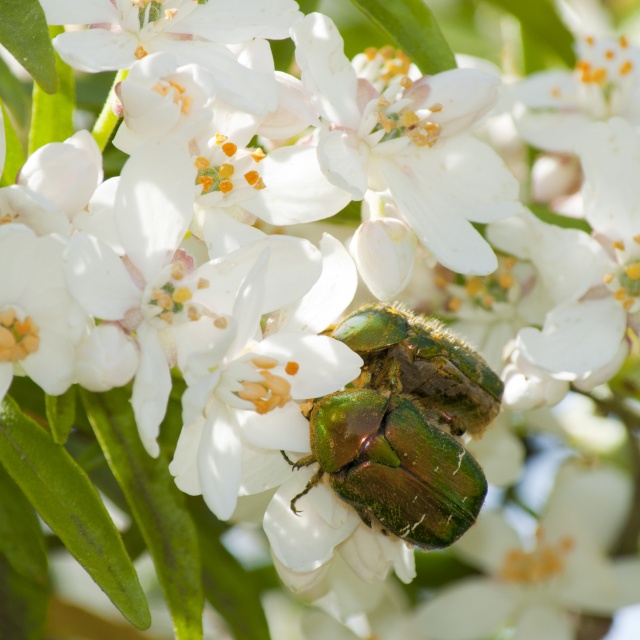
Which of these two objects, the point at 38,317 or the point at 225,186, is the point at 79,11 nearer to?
the point at 225,186

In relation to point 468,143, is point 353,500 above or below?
below

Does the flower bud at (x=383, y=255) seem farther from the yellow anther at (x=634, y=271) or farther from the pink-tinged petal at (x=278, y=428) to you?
the yellow anther at (x=634, y=271)

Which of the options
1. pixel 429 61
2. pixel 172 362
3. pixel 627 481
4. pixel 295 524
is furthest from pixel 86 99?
pixel 627 481

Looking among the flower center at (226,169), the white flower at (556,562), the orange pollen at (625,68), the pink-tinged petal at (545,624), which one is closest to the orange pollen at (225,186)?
the flower center at (226,169)

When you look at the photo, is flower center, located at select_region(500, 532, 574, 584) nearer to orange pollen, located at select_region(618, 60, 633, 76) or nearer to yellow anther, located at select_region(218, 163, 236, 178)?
orange pollen, located at select_region(618, 60, 633, 76)

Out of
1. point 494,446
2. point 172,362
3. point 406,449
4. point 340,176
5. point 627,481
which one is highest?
point 340,176

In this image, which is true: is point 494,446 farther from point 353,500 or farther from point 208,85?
point 208,85

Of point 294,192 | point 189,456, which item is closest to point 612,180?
point 294,192
